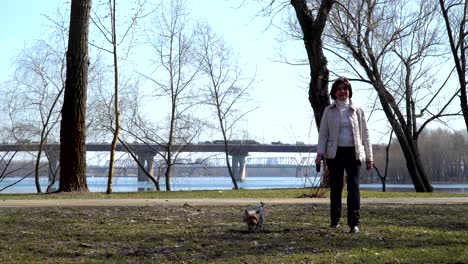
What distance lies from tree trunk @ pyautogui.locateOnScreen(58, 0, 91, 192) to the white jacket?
9.80 metres

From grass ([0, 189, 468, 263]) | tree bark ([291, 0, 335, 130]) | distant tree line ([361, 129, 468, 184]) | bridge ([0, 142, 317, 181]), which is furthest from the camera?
distant tree line ([361, 129, 468, 184])

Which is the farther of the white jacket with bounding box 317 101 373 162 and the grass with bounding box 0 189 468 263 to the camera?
the white jacket with bounding box 317 101 373 162

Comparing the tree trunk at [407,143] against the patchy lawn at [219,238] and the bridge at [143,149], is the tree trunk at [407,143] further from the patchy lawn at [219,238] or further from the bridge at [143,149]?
the patchy lawn at [219,238]

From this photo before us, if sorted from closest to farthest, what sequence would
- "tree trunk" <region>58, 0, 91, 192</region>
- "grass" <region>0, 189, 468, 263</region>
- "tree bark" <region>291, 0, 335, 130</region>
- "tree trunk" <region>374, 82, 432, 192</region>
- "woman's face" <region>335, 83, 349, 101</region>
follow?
"grass" <region>0, 189, 468, 263</region> < "woman's face" <region>335, 83, 349, 101</region> < "tree trunk" <region>58, 0, 91, 192</region> < "tree bark" <region>291, 0, 335, 130</region> < "tree trunk" <region>374, 82, 432, 192</region>

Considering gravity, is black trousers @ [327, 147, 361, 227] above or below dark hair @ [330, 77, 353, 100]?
below

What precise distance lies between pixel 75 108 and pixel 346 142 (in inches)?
402

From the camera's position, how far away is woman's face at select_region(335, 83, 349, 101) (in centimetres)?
763

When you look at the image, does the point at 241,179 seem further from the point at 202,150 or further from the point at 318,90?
the point at 318,90

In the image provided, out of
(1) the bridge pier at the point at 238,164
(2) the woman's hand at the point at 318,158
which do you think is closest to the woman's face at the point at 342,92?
(2) the woman's hand at the point at 318,158

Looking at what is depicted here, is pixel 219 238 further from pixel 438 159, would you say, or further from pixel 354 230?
pixel 438 159

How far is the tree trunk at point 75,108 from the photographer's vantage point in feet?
53.3

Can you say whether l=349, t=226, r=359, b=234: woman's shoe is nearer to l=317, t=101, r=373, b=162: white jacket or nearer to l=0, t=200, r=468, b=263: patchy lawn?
l=0, t=200, r=468, b=263: patchy lawn

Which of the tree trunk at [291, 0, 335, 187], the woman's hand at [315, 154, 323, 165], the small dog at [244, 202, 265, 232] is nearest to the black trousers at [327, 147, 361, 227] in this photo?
the woman's hand at [315, 154, 323, 165]

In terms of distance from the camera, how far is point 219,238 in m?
7.05
